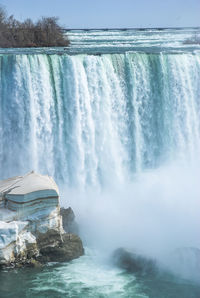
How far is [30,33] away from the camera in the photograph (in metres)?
28.0

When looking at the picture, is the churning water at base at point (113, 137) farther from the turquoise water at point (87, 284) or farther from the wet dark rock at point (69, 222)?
the turquoise water at point (87, 284)

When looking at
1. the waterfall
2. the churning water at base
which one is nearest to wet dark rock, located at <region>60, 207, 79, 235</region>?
the churning water at base

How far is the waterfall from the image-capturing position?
17.3m

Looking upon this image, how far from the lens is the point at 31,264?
42.4 ft

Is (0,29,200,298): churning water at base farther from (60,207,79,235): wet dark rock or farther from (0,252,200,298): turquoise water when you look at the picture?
(0,252,200,298): turquoise water

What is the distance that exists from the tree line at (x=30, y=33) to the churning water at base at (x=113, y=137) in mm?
8473

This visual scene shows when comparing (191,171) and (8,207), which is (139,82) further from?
(8,207)

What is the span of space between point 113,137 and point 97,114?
3.61 ft

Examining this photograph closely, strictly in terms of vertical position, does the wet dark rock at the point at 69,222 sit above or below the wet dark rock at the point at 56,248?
above

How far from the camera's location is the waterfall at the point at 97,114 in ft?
56.7

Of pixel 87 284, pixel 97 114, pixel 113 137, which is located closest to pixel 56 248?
pixel 87 284

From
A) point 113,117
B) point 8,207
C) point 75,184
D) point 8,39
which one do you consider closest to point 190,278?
point 8,207

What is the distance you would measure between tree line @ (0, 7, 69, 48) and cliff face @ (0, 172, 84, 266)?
14.4 meters

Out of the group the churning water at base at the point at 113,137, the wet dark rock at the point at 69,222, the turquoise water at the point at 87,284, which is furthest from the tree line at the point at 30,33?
the turquoise water at the point at 87,284
